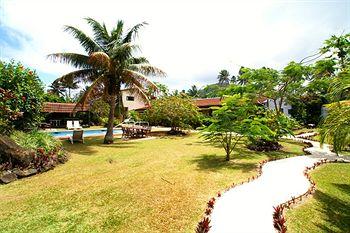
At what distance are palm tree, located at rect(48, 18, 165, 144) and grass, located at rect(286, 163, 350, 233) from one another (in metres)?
11.4

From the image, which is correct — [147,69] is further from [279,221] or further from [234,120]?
[279,221]

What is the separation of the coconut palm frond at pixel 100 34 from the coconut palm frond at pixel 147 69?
259 centimetres

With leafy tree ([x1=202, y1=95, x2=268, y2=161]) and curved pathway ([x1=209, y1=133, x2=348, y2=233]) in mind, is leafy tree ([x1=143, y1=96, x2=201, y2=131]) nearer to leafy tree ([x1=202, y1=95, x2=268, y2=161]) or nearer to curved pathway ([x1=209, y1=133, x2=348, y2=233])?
leafy tree ([x1=202, y1=95, x2=268, y2=161])

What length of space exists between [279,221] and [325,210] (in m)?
2.11

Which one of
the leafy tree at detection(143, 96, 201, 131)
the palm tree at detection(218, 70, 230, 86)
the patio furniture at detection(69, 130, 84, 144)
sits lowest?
the patio furniture at detection(69, 130, 84, 144)

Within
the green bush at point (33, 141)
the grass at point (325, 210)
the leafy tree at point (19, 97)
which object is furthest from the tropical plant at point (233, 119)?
the leafy tree at point (19, 97)

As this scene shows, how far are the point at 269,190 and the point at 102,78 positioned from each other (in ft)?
41.6

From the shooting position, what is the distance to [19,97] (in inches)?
414

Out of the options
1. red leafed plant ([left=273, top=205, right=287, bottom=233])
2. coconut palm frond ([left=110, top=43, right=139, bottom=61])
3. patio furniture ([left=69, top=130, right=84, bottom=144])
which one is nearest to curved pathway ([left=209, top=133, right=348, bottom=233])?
Result: red leafed plant ([left=273, top=205, right=287, bottom=233])

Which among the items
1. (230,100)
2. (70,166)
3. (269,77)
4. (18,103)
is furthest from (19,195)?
(269,77)

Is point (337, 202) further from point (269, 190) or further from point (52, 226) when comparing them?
point (52, 226)

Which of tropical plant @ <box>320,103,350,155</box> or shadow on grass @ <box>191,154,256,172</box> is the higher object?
tropical plant @ <box>320,103,350,155</box>

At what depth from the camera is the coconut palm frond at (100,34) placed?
1686 cm

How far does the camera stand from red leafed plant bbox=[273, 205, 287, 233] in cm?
487
